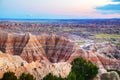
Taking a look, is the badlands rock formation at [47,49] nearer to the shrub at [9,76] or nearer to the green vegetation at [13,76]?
the green vegetation at [13,76]

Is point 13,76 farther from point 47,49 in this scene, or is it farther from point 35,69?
point 47,49

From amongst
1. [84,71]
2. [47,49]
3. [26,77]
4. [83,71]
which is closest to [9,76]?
[26,77]

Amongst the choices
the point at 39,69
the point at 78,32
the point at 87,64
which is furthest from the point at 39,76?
the point at 78,32

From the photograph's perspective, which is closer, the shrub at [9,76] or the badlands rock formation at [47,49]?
the shrub at [9,76]

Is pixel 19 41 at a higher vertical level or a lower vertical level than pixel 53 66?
lower

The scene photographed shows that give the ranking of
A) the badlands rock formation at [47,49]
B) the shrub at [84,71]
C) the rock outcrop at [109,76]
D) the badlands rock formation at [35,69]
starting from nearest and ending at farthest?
the badlands rock formation at [35,69]
the shrub at [84,71]
the rock outcrop at [109,76]
the badlands rock formation at [47,49]

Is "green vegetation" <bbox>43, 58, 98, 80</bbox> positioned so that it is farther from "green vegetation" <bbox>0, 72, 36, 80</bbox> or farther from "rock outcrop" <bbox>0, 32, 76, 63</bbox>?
"rock outcrop" <bbox>0, 32, 76, 63</bbox>

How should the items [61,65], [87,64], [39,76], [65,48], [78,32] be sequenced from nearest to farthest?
[39,76] → [61,65] → [87,64] → [65,48] → [78,32]

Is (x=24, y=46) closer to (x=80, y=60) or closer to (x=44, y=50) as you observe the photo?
(x=44, y=50)

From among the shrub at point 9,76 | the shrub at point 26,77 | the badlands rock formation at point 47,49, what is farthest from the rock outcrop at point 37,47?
the shrub at point 9,76

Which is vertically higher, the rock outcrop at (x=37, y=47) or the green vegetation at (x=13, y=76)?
the green vegetation at (x=13, y=76)

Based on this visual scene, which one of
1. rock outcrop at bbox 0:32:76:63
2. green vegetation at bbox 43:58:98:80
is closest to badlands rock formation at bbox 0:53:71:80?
green vegetation at bbox 43:58:98:80
